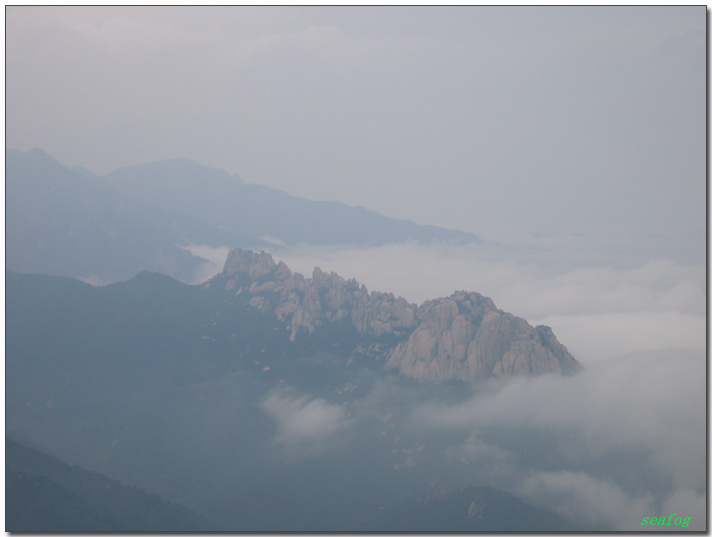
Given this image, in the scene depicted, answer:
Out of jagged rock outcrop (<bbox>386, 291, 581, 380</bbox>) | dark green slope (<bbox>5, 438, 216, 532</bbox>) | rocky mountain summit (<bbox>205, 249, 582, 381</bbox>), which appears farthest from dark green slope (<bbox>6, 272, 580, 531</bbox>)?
jagged rock outcrop (<bbox>386, 291, 581, 380</bbox>)

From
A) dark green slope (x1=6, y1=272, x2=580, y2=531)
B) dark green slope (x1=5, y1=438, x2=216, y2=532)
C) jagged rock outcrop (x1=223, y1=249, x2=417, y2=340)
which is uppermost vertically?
jagged rock outcrop (x1=223, y1=249, x2=417, y2=340)

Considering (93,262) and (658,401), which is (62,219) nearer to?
(93,262)

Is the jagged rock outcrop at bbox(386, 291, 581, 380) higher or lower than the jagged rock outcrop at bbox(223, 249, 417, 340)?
lower

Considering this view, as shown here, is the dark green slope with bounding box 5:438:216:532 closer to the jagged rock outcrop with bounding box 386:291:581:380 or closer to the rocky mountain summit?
the jagged rock outcrop with bounding box 386:291:581:380

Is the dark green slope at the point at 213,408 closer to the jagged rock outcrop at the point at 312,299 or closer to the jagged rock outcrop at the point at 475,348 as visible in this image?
the jagged rock outcrop at the point at 312,299

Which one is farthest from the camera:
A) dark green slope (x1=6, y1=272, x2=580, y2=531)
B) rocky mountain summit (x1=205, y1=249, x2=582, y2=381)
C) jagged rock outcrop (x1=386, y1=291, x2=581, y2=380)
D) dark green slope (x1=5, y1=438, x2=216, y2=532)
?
rocky mountain summit (x1=205, y1=249, x2=582, y2=381)

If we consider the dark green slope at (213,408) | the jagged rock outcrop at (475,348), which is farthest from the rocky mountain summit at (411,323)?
the dark green slope at (213,408)

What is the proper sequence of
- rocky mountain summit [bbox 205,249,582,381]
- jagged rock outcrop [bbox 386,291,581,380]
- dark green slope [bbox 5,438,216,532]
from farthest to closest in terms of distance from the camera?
rocky mountain summit [bbox 205,249,582,381], jagged rock outcrop [bbox 386,291,581,380], dark green slope [bbox 5,438,216,532]
